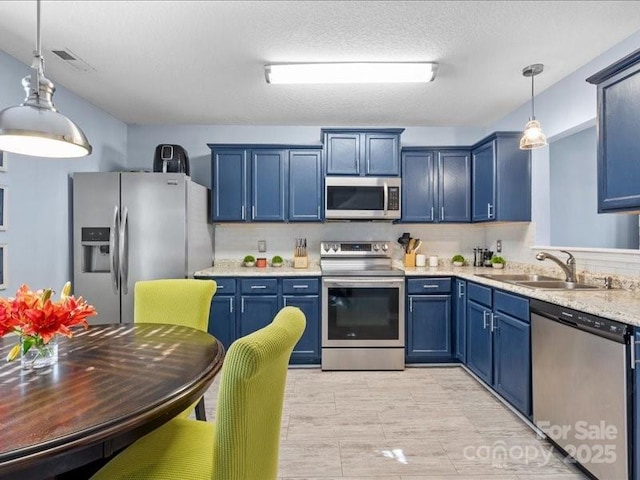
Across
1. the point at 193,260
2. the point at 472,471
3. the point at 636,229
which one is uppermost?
the point at 636,229

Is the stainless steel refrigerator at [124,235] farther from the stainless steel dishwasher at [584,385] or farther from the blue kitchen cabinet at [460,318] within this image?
the stainless steel dishwasher at [584,385]

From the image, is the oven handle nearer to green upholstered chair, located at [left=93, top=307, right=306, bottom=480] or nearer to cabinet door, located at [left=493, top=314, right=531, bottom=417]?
cabinet door, located at [left=493, top=314, right=531, bottom=417]

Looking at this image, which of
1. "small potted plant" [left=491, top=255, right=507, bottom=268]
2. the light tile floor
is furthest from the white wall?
"small potted plant" [left=491, top=255, right=507, bottom=268]

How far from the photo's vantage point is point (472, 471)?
1924mm

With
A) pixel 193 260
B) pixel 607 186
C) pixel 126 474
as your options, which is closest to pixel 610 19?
pixel 607 186

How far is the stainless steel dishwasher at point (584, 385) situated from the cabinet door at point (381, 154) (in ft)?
6.54

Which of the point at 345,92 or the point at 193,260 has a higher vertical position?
the point at 345,92

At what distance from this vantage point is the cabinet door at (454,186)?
12.7 ft

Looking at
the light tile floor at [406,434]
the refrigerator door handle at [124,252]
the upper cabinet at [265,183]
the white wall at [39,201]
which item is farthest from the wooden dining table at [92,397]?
the upper cabinet at [265,183]

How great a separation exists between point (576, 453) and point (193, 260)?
3.14m

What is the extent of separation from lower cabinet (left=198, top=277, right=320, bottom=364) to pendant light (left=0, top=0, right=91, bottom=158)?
2.09 m

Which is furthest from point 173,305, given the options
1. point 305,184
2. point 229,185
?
point 305,184

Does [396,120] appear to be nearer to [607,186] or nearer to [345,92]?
[345,92]

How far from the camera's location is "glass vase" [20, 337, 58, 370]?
1.21 metres
